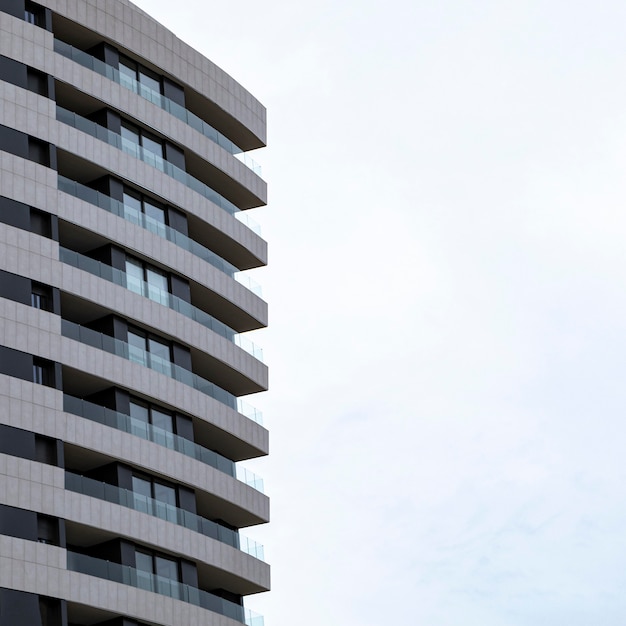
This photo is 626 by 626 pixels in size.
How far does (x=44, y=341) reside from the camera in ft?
197

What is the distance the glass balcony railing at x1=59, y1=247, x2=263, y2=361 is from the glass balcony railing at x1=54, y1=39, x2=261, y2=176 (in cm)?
940

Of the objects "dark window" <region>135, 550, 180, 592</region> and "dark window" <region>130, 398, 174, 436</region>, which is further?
"dark window" <region>130, 398, 174, 436</region>

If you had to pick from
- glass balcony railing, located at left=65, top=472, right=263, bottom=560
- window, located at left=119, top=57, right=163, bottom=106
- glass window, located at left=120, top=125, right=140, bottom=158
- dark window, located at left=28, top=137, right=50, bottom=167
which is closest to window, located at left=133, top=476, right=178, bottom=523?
glass balcony railing, located at left=65, top=472, right=263, bottom=560

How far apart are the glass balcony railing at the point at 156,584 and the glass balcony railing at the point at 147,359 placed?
925 cm

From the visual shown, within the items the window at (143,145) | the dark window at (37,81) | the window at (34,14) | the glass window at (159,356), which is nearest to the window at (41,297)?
the glass window at (159,356)

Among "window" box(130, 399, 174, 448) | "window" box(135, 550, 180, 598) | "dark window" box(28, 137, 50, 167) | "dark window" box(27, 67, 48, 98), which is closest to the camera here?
"window" box(135, 550, 180, 598)

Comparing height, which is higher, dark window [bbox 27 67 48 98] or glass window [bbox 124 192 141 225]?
dark window [bbox 27 67 48 98]

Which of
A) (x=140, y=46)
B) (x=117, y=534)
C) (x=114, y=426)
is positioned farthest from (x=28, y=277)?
(x=140, y=46)

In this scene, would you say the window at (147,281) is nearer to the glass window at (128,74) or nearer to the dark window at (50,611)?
the glass window at (128,74)

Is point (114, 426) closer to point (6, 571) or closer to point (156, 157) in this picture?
point (6, 571)

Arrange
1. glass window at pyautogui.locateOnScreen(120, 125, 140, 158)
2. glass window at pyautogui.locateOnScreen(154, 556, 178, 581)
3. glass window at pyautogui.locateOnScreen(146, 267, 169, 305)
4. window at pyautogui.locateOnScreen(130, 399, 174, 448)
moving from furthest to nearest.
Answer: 1. glass window at pyautogui.locateOnScreen(120, 125, 140, 158)
2. glass window at pyautogui.locateOnScreen(146, 267, 169, 305)
3. window at pyautogui.locateOnScreen(130, 399, 174, 448)
4. glass window at pyautogui.locateOnScreen(154, 556, 178, 581)

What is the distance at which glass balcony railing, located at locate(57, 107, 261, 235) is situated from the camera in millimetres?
65625

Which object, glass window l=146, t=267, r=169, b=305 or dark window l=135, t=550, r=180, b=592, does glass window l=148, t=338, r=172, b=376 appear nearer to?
glass window l=146, t=267, r=169, b=305

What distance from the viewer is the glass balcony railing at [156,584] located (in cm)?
5897
